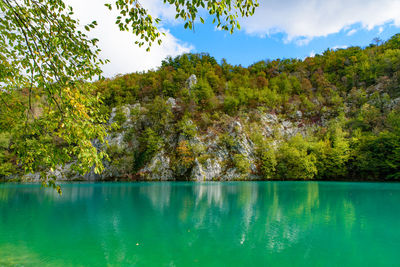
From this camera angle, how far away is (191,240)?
9297 millimetres

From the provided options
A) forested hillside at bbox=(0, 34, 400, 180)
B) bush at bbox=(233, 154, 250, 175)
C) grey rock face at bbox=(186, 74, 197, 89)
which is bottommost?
bush at bbox=(233, 154, 250, 175)

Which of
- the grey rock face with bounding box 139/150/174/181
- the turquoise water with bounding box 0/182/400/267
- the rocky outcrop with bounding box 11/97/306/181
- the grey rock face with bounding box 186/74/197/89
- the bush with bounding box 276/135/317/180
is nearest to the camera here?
the turquoise water with bounding box 0/182/400/267

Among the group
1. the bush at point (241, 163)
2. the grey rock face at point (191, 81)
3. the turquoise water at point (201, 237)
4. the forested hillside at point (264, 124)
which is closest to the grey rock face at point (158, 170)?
the forested hillside at point (264, 124)

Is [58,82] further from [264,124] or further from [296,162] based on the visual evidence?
[264,124]

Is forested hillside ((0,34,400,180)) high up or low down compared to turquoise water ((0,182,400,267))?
up

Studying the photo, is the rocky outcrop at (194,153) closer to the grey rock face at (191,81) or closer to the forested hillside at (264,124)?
the forested hillside at (264,124)

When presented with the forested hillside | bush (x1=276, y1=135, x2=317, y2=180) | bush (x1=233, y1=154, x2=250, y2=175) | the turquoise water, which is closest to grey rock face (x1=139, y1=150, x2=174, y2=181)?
the forested hillside

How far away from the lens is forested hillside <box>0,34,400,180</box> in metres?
46.0

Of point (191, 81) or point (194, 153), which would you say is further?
point (191, 81)

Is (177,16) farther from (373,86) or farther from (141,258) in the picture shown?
(373,86)

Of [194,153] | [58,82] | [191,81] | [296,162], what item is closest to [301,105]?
[296,162]

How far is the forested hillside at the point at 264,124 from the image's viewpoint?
45969mm

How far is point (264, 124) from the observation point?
190ft

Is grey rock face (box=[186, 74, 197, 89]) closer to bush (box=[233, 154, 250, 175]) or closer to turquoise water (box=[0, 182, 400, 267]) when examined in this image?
bush (box=[233, 154, 250, 175])
